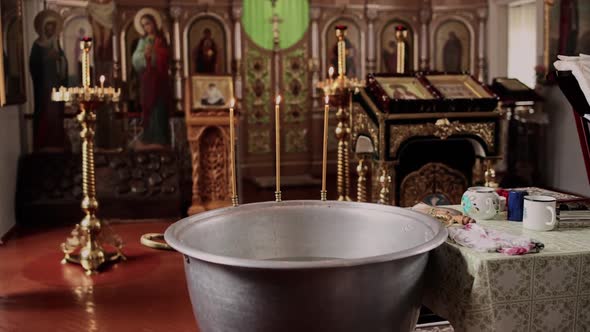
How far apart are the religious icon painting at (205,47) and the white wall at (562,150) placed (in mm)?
4510

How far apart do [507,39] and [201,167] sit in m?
5.30

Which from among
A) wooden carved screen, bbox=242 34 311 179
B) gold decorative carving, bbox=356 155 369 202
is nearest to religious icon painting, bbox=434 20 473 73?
wooden carved screen, bbox=242 34 311 179

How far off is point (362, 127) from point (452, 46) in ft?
19.9

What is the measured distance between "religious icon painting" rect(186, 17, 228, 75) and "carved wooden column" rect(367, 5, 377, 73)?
2204 millimetres

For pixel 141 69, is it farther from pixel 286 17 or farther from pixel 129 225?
pixel 129 225

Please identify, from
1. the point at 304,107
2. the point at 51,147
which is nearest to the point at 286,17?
the point at 304,107

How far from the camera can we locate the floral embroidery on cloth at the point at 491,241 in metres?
1.94

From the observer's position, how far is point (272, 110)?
1014 centimetres

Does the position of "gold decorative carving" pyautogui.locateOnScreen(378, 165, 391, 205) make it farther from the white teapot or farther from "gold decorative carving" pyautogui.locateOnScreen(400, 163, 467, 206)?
the white teapot

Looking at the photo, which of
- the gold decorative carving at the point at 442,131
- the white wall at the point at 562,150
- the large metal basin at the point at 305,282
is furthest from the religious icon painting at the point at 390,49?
the large metal basin at the point at 305,282

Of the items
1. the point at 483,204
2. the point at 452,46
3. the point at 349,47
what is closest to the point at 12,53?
the point at 349,47

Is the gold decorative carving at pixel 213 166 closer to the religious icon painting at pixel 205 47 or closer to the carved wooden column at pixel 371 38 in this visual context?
the religious icon painting at pixel 205 47

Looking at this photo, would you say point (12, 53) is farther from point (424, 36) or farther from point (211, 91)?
point (424, 36)

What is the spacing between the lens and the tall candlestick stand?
16.5 feet
